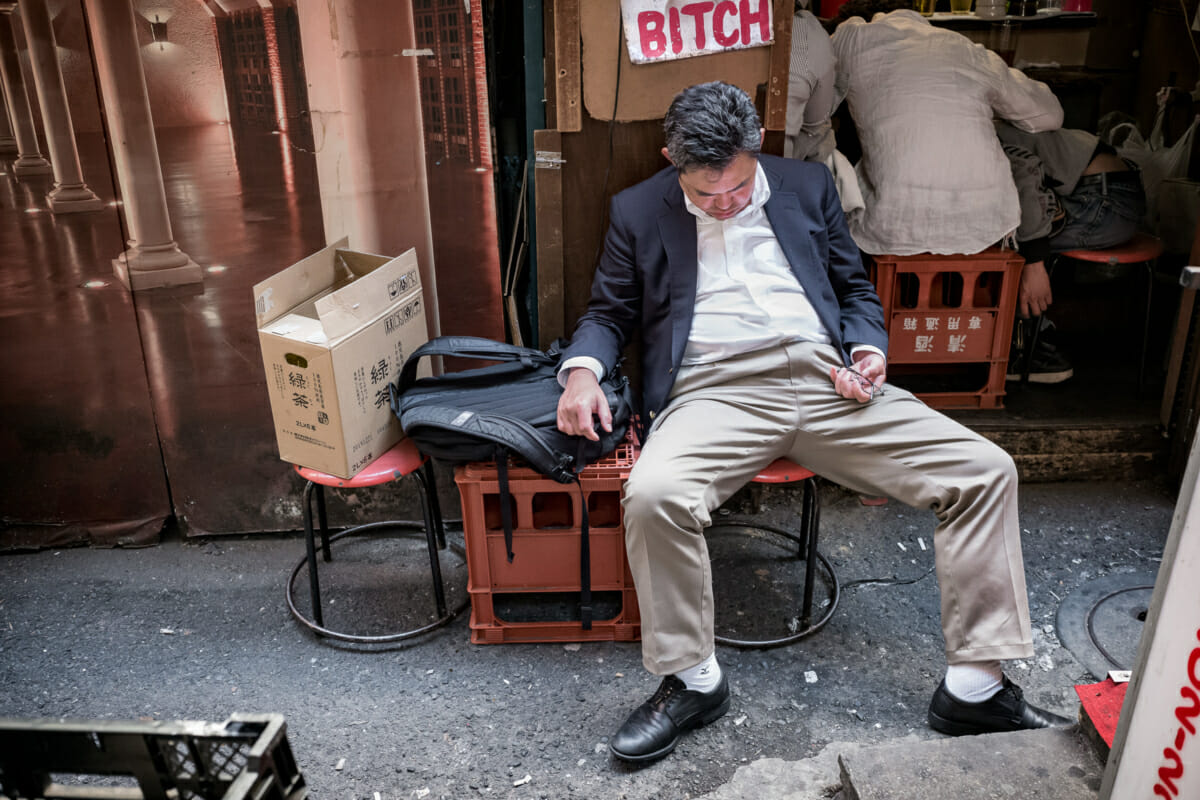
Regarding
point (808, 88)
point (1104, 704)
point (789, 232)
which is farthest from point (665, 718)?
point (808, 88)

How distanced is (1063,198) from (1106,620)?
5.95ft

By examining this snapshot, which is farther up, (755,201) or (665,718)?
(755,201)

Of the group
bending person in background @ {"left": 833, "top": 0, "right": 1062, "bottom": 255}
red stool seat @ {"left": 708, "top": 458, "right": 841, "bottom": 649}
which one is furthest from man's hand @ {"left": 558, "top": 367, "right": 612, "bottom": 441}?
bending person in background @ {"left": 833, "top": 0, "right": 1062, "bottom": 255}

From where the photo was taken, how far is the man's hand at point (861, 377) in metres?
2.67

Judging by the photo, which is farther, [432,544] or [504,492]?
[432,544]

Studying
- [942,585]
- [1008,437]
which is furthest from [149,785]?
[1008,437]

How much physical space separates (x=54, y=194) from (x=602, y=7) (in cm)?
196

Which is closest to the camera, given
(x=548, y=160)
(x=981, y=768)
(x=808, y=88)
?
(x=981, y=768)

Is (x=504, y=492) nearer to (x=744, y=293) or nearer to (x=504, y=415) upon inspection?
(x=504, y=415)

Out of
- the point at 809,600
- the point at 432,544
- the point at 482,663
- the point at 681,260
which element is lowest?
the point at 482,663

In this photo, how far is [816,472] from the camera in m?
2.77

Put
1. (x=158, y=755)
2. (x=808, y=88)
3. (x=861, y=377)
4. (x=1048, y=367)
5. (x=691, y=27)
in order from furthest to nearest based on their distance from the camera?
(x=1048, y=367), (x=808, y=88), (x=691, y=27), (x=861, y=377), (x=158, y=755)

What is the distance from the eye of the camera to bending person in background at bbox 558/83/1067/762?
2459mm

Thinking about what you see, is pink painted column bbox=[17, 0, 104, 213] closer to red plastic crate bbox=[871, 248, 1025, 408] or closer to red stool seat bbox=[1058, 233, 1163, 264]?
red plastic crate bbox=[871, 248, 1025, 408]
